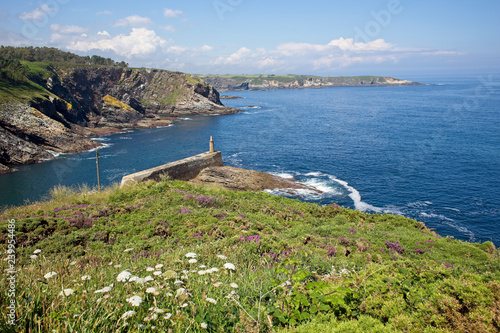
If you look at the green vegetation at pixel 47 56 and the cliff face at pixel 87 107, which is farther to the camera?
the green vegetation at pixel 47 56

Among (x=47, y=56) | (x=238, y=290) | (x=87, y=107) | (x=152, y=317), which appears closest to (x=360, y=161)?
(x=238, y=290)

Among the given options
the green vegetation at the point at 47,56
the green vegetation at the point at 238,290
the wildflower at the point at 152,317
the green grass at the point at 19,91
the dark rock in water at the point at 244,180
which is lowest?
the dark rock in water at the point at 244,180

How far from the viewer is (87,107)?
2906 inches

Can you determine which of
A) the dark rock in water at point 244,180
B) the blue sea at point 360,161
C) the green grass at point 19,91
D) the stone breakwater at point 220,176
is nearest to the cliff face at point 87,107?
the green grass at point 19,91

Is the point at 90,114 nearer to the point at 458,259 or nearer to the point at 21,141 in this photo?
the point at 21,141

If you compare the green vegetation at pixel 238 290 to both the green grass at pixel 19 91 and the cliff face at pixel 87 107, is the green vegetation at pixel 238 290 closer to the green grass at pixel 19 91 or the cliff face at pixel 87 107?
the cliff face at pixel 87 107

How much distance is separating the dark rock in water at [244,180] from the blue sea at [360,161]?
4.80 feet

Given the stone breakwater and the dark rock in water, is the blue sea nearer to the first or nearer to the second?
the dark rock in water

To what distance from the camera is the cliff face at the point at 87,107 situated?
41.8m

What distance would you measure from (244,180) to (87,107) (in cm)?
6287

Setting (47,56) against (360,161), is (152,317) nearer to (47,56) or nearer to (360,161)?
(360,161)

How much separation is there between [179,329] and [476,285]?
3.76 meters

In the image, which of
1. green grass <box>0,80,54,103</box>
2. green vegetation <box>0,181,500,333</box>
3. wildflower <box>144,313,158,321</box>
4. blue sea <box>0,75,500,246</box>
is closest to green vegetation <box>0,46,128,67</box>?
green grass <box>0,80,54,103</box>

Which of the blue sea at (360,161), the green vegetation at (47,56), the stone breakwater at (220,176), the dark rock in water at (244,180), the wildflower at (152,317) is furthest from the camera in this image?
the green vegetation at (47,56)
